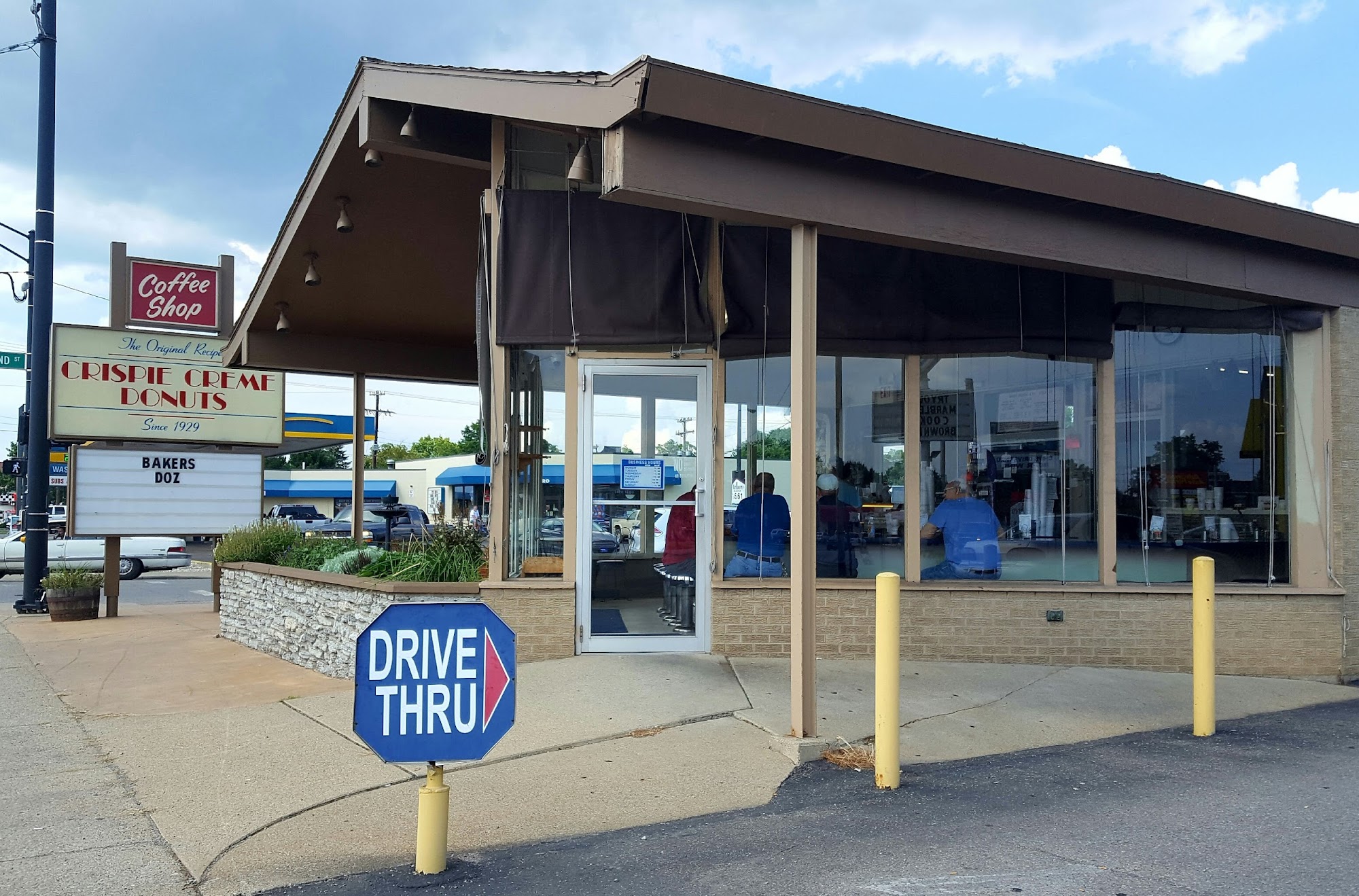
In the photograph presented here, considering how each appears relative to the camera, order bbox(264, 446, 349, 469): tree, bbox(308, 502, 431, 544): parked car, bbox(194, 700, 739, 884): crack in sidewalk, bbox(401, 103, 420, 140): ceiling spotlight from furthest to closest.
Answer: bbox(264, 446, 349, 469): tree < bbox(308, 502, 431, 544): parked car < bbox(401, 103, 420, 140): ceiling spotlight < bbox(194, 700, 739, 884): crack in sidewalk

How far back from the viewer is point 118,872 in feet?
15.4

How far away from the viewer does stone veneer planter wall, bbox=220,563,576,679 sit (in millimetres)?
8102

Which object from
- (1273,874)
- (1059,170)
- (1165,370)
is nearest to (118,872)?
(1273,874)

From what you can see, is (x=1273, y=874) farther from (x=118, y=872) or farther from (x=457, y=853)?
(x=118, y=872)

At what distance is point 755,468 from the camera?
8.60m

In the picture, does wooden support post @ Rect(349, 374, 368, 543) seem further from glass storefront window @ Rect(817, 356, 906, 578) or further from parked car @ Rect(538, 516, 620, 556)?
glass storefront window @ Rect(817, 356, 906, 578)

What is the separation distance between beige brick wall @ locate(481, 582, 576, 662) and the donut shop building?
25mm

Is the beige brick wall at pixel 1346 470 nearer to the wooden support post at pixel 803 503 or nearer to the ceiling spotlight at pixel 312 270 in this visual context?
the wooden support post at pixel 803 503

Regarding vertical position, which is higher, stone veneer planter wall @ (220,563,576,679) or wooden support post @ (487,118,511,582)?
wooden support post @ (487,118,511,582)

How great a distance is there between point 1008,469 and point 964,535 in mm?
706

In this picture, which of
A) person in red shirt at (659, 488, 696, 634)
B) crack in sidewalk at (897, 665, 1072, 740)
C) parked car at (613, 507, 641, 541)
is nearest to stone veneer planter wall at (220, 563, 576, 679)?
parked car at (613, 507, 641, 541)

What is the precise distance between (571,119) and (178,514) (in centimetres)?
1216

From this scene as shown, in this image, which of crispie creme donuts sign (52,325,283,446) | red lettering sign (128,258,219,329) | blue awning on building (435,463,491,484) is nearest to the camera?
crispie creme donuts sign (52,325,283,446)

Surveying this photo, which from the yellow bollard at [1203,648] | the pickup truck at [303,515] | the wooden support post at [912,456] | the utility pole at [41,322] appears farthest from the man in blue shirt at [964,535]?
the pickup truck at [303,515]
